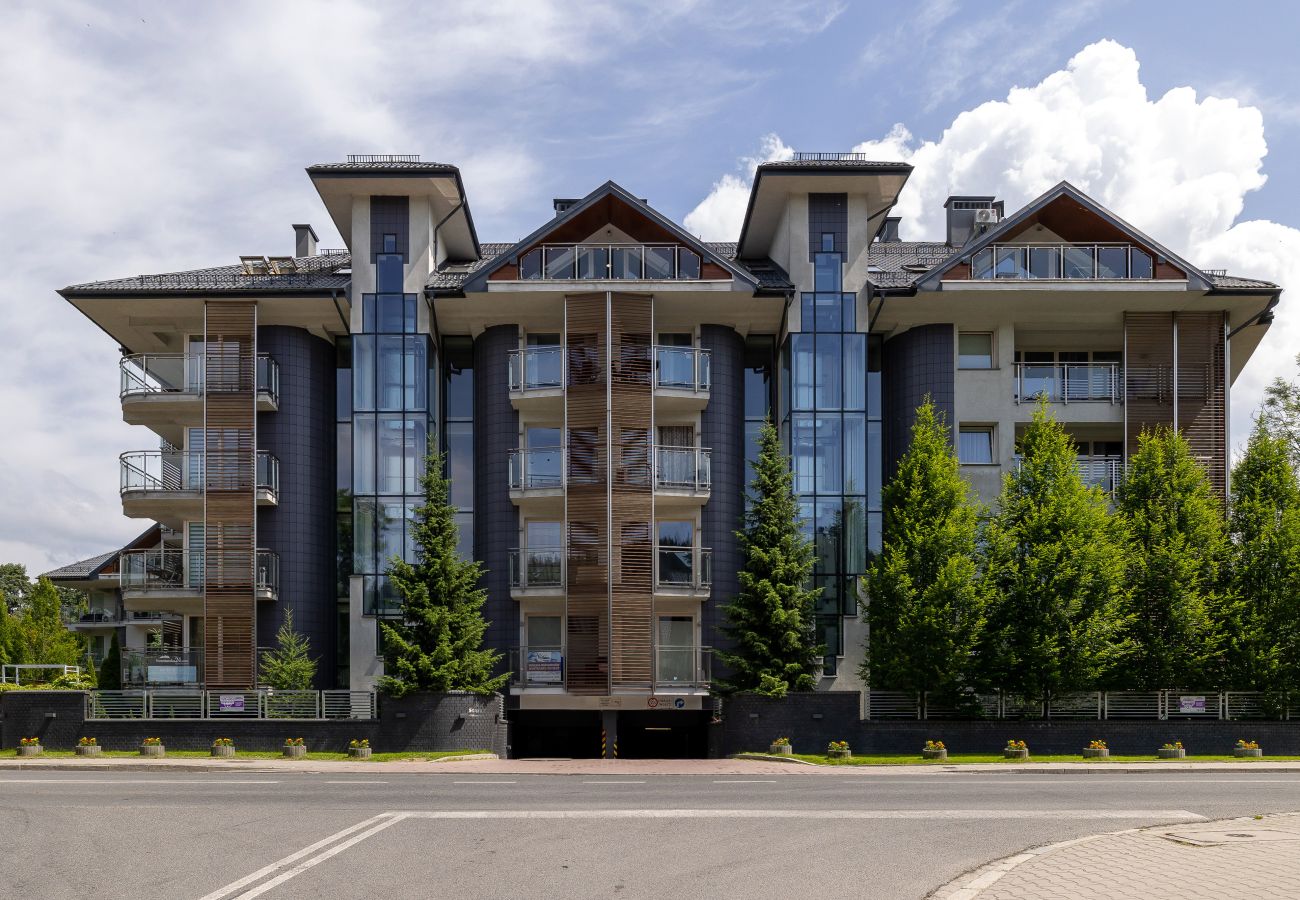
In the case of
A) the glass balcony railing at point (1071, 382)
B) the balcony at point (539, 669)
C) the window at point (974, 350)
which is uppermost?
the window at point (974, 350)

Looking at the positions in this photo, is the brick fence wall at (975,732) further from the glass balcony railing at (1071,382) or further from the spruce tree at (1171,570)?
the glass balcony railing at (1071,382)

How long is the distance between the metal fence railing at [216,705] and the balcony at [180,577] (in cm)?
481

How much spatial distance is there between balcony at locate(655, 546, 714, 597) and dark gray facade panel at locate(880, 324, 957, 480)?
711 cm

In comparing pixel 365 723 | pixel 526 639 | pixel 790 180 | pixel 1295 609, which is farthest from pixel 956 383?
pixel 365 723

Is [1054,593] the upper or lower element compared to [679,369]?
lower

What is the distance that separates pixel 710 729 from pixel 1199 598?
46.4 ft

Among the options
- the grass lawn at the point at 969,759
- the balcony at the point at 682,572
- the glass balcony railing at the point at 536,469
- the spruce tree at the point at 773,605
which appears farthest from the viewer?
the glass balcony railing at the point at 536,469

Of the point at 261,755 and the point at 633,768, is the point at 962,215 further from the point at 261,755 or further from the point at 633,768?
the point at 261,755

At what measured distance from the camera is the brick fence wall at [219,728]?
102ft

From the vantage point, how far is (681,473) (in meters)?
37.0

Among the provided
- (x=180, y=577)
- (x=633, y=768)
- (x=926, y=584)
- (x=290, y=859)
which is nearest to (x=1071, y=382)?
(x=926, y=584)

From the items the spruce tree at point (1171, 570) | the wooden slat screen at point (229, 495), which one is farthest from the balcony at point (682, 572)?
the wooden slat screen at point (229, 495)

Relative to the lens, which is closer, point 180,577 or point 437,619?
point 437,619

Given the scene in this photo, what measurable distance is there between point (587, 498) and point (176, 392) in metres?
13.1
